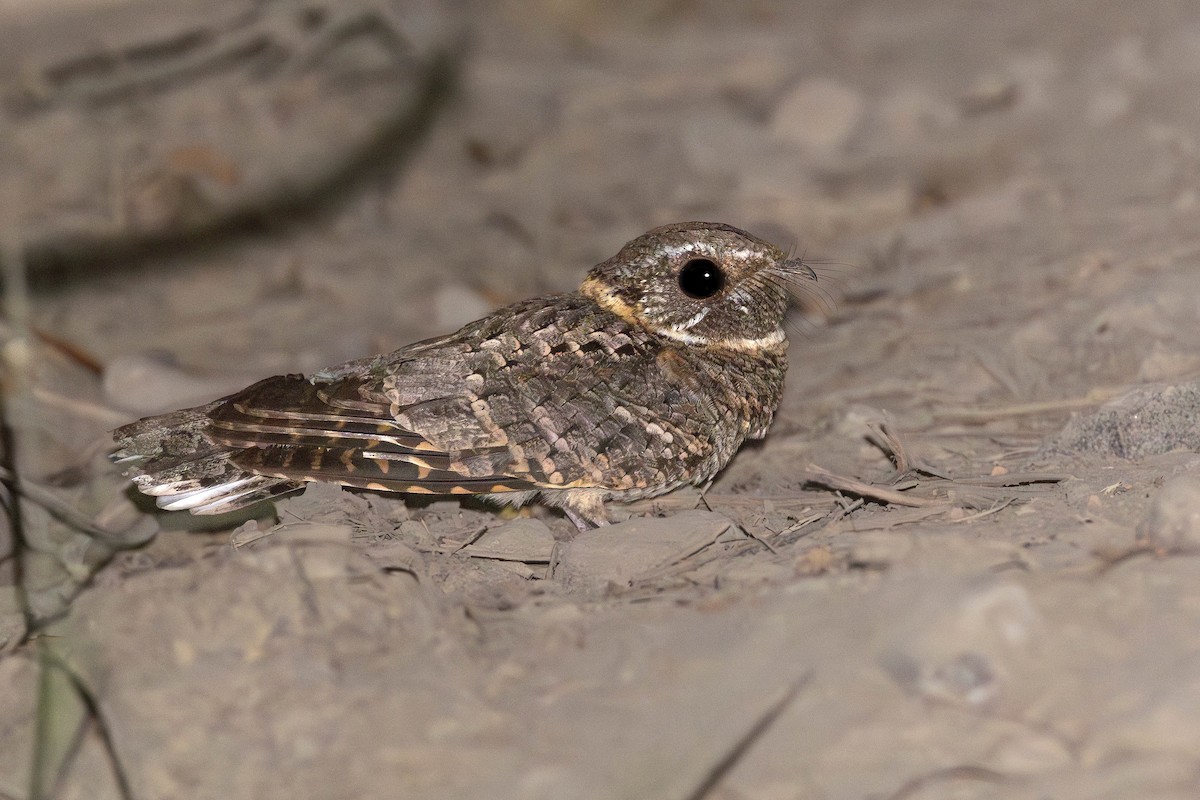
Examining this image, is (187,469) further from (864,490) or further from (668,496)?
(864,490)

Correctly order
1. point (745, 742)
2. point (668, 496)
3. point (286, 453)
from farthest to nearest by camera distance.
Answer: point (668, 496)
point (286, 453)
point (745, 742)

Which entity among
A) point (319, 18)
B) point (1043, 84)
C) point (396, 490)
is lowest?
point (396, 490)

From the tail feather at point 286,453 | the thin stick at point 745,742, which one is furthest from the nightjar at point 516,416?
the thin stick at point 745,742

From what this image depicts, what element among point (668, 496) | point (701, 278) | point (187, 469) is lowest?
point (668, 496)

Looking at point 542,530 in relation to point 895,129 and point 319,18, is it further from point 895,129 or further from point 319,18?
point 319,18

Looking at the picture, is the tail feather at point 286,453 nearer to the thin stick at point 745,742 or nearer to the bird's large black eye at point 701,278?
the bird's large black eye at point 701,278

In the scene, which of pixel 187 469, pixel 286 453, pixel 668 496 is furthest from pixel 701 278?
pixel 187 469

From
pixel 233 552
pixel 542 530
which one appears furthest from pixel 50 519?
pixel 542 530

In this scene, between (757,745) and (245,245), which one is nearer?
(757,745)
